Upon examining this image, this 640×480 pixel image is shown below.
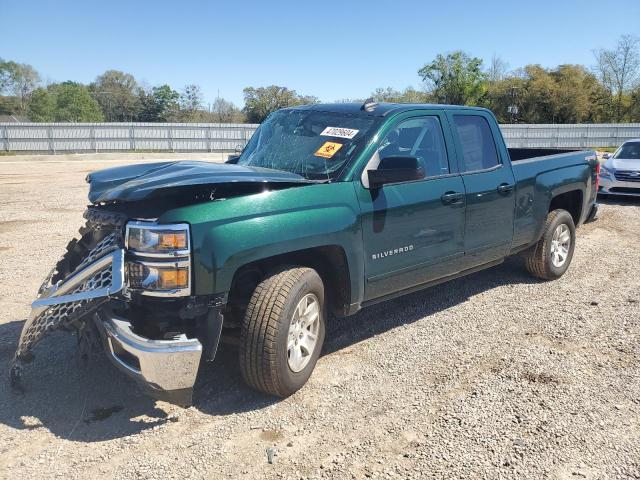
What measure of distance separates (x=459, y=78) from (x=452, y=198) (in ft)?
170

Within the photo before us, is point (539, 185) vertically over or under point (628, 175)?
over

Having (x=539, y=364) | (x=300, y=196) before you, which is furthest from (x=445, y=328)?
(x=300, y=196)

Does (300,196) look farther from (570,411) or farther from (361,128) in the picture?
(570,411)

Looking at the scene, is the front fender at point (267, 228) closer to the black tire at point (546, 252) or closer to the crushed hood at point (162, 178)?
the crushed hood at point (162, 178)

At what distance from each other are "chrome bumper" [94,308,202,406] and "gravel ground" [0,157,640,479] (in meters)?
0.35

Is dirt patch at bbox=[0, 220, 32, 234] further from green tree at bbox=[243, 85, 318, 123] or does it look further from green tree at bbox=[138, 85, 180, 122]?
green tree at bbox=[138, 85, 180, 122]

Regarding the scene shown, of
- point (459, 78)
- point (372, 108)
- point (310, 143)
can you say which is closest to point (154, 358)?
point (310, 143)

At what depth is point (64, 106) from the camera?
64.2 metres

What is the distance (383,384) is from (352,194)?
1.35 m

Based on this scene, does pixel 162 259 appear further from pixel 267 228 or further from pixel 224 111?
pixel 224 111

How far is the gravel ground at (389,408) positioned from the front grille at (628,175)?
26.7 feet

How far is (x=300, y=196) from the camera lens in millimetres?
3654

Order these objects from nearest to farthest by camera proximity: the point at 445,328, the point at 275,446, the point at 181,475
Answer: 1. the point at 181,475
2. the point at 275,446
3. the point at 445,328

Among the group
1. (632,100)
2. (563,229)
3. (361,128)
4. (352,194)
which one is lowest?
(563,229)
